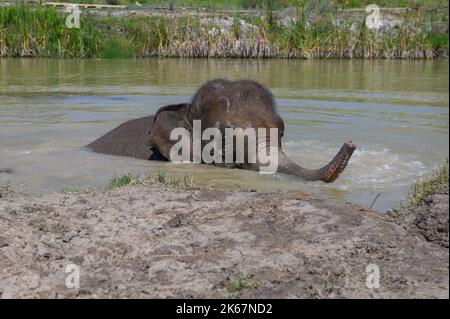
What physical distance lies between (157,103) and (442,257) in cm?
1185

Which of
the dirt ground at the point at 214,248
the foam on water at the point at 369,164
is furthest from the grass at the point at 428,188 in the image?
the foam on water at the point at 369,164

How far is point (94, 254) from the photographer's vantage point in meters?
5.31

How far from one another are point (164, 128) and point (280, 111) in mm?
6095

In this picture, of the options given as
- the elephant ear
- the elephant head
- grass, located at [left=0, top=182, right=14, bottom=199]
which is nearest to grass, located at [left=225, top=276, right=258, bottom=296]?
grass, located at [left=0, top=182, right=14, bottom=199]

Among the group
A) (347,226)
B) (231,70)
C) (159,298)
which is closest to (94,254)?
(159,298)

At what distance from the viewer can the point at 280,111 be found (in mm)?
15180

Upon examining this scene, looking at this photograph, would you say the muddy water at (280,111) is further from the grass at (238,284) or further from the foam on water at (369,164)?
the grass at (238,284)

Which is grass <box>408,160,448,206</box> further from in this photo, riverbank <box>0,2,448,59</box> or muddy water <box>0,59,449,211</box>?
riverbank <box>0,2,448,59</box>

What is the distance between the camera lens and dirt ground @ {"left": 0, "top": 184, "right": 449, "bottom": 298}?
15.3ft

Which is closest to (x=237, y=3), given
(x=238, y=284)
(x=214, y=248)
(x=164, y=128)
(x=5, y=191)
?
(x=164, y=128)

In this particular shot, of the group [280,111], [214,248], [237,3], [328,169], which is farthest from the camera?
[237,3]

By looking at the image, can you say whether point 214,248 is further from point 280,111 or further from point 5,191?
point 280,111

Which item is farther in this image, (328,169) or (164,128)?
(164,128)
